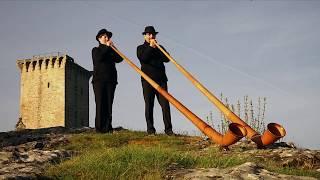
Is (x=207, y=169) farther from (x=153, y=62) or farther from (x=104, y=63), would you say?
(x=104, y=63)

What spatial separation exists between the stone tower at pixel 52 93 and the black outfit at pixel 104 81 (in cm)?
4030

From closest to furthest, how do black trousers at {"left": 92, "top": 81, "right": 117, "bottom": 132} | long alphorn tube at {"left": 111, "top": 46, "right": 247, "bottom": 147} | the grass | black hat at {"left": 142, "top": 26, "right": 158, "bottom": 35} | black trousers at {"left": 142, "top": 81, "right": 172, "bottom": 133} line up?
1. the grass
2. long alphorn tube at {"left": 111, "top": 46, "right": 247, "bottom": 147}
3. black hat at {"left": 142, "top": 26, "right": 158, "bottom": 35}
4. black trousers at {"left": 142, "top": 81, "right": 172, "bottom": 133}
5. black trousers at {"left": 92, "top": 81, "right": 117, "bottom": 132}

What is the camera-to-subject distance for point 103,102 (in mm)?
11805

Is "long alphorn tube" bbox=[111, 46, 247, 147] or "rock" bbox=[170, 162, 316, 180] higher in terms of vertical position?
"long alphorn tube" bbox=[111, 46, 247, 147]

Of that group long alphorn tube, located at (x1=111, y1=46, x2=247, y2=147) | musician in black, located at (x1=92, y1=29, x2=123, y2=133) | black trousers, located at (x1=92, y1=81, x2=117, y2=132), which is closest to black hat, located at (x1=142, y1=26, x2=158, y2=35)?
musician in black, located at (x1=92, y1=29, x2=123, y2=133)

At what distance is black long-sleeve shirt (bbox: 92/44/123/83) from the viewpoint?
1149 centimetres

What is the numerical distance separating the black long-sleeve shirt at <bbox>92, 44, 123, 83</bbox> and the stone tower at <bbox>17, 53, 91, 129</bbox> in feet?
133

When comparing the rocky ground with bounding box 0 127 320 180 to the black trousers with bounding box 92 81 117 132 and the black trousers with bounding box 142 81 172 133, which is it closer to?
the black trousers with bounding box 92 81 117 132

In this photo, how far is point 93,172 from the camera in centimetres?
514

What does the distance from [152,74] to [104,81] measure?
1.31m

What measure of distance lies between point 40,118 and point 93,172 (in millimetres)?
48775

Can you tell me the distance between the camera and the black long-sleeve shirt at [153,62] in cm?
1129

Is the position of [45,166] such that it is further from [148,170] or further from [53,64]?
[53,64]

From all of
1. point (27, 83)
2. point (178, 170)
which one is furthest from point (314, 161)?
point (27, 83)
